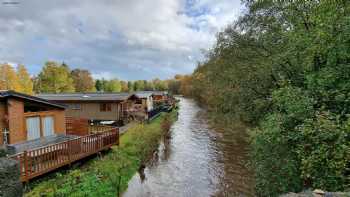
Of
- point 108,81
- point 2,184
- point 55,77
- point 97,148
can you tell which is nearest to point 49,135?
point 97,148

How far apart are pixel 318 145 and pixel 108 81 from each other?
94505 millimetres

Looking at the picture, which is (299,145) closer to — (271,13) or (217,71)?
(271,13)

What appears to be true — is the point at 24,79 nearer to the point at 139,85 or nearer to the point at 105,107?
the point at 105,107

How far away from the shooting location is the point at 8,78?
39875mm

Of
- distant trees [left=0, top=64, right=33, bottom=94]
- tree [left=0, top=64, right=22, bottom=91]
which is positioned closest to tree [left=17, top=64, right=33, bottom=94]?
distant trees [left=0, top=64, right=33, bottom=94]

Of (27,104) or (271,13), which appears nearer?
(271,13)

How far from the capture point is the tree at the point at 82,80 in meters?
70.7

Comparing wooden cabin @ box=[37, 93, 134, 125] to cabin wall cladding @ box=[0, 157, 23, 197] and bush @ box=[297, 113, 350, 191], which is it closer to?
cabin wall cladding @ box=[0, 157, 23, 197]

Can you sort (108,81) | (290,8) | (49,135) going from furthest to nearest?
1. (108,81)
2. (49,135)
3. (290,8)

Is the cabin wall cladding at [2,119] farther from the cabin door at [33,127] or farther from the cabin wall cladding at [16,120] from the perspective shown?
the cabin door at [33,127]

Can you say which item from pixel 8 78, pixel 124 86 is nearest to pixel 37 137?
Result: pixel 8 78

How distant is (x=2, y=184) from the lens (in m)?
3.66

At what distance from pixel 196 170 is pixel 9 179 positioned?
444 inches

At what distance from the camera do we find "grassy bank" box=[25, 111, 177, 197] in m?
Answer: 7.59
